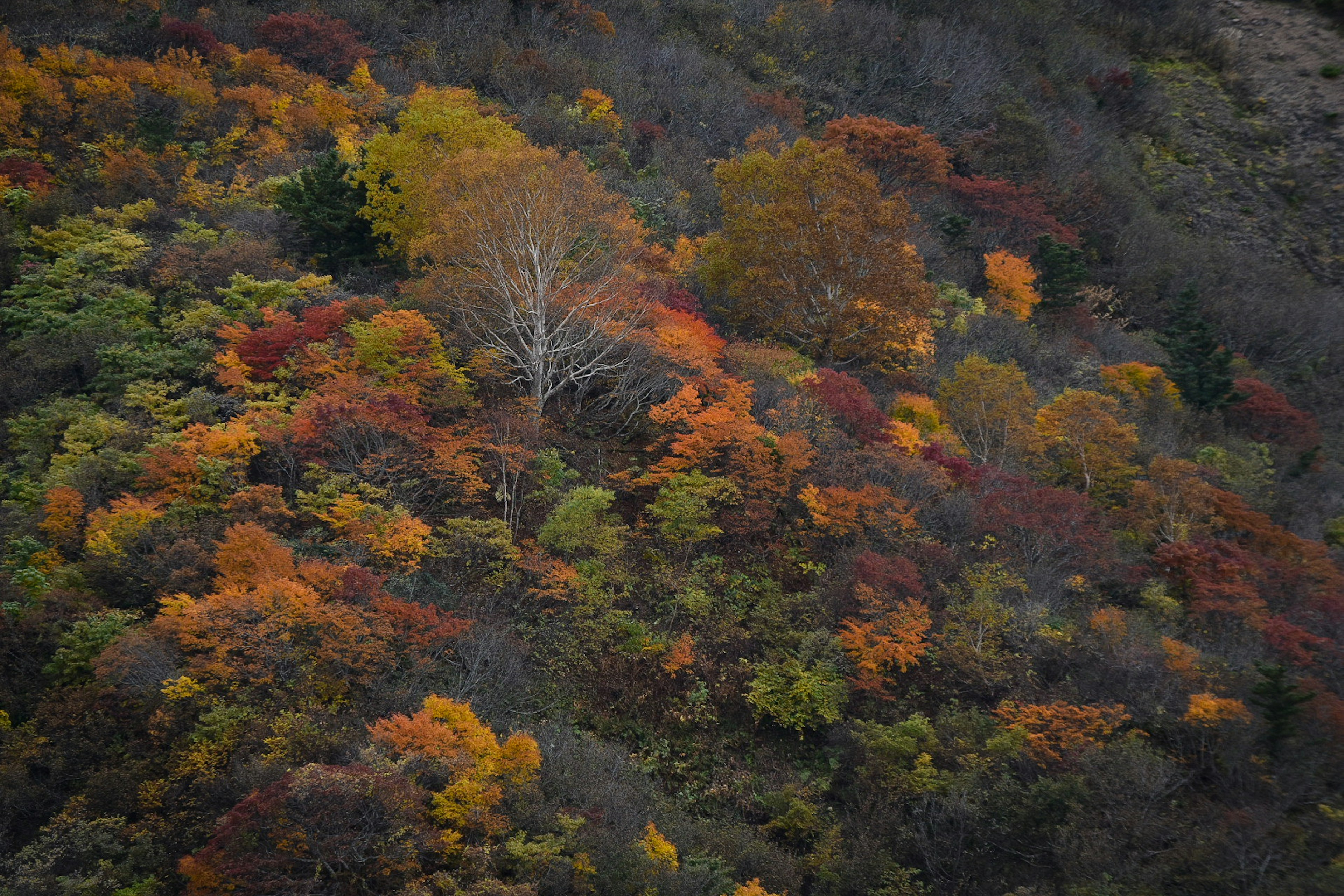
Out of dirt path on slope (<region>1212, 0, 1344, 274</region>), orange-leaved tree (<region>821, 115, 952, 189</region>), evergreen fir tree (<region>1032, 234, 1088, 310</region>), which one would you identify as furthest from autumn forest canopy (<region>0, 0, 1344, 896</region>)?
dirt path on slope (<region>1212, 0, 1344, 274</region>)

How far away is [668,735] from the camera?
57.7 feet

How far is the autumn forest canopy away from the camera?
13.1 metres

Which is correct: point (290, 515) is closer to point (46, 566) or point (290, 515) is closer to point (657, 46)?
point (46, 566)

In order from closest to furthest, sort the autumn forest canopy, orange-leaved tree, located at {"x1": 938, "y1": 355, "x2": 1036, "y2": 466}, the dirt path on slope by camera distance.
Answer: the autumn forest canopy < orange-leaved tree, located at {"x1": 938, "y1": 355, "x2": 1036, "y2": 466} < the dirt path on slope

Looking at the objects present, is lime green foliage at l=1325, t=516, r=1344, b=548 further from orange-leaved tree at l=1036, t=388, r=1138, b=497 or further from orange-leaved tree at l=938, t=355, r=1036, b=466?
orange-leaved tree at l=938, t=355, r=1036, b=466

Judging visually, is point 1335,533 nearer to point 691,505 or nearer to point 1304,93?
point 691,505

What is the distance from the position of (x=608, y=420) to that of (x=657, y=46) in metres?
32.7

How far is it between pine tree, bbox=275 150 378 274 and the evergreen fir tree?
27.5 meters

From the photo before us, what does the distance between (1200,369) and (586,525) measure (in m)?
25.6

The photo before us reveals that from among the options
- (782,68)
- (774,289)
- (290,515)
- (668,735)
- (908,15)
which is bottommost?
(668,735)

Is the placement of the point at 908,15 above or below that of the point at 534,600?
above

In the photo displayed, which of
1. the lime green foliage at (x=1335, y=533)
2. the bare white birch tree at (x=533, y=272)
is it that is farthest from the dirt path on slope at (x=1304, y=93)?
the bare white birch tree at (x=533, y=272)

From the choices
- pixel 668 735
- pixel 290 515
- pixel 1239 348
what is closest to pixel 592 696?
pixel 668 735

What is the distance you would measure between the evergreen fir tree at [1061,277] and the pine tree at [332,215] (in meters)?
27.5
